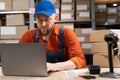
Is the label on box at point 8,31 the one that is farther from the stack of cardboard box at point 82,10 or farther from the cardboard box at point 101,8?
the cardboard box at point 101,8

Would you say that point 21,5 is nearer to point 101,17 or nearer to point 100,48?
point 101,17

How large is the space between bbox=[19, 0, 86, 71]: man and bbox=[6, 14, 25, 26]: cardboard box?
3.99ft

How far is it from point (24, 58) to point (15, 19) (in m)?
2.03

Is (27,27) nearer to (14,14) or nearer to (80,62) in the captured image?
(14,14)

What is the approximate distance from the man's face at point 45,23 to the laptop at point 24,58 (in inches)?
22.5

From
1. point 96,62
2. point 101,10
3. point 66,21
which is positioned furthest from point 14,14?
point 96,62

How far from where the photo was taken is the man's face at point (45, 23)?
1.88 metres

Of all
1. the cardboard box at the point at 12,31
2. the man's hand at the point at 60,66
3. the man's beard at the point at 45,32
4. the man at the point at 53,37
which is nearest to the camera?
the man's hand at the point at 60,66

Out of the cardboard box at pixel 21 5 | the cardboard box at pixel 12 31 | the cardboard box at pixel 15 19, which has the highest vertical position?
the cardboard box at pixel 21 5

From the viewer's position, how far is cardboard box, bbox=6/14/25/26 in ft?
10.7

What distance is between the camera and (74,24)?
355 centimetres

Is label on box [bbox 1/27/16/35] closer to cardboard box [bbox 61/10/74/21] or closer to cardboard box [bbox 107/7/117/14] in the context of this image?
cardboard box [bbox 61/10/74/21]

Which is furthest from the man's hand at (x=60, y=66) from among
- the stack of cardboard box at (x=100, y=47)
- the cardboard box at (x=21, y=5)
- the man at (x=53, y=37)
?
the cardboard box at (x=21, y=5)

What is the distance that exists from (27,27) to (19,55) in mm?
1918
